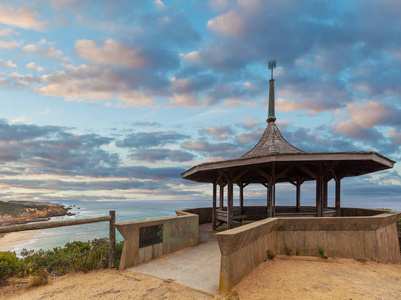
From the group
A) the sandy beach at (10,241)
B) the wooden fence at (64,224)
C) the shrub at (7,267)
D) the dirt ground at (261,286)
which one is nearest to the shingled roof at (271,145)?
the dirt ground at (261,286)

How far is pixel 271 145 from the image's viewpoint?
1207 cm

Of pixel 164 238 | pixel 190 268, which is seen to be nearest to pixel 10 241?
pixel 164 238

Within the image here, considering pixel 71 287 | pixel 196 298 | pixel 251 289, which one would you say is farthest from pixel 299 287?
pixel 71 287

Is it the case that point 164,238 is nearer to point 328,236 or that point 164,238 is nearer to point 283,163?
point 328,236

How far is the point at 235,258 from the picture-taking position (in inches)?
190

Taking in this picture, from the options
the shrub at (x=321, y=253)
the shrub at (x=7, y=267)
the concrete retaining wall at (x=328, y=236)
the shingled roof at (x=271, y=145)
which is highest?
the shingled roof at (x=271, y=145)

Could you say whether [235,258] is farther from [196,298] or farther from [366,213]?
[366,213]

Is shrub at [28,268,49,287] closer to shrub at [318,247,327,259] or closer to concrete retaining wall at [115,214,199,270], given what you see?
concrete retaining wall at [115,214,199,270]

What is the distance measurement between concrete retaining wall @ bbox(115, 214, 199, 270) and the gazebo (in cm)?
305

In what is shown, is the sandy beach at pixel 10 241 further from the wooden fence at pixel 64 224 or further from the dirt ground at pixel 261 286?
the dirt ground at pixel 261 286

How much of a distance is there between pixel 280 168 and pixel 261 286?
7.97 meters

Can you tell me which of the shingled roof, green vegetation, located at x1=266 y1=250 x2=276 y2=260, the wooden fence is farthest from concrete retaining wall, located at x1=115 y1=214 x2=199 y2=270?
the shingled roof

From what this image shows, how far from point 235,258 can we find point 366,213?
39.4 ft

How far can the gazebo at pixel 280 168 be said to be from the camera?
8414 millimetres
